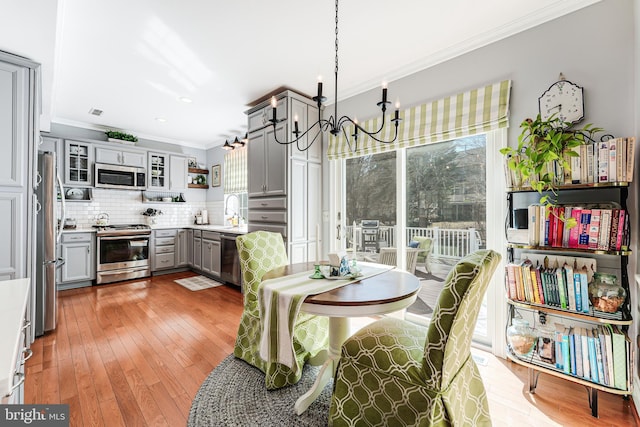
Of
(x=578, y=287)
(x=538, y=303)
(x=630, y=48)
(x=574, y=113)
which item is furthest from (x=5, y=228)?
(x=630, y=48)

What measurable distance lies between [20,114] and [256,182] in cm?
226

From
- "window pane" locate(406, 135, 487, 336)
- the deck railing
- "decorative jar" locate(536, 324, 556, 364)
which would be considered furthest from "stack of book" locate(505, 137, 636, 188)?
"decorative jar" locate(536, 324, 556, 364)

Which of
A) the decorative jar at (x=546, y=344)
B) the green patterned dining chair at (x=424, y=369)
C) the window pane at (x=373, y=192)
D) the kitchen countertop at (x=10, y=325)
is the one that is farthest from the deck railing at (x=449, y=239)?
the kitchen countertop at (x=10, y=325)

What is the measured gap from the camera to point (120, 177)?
497 cm

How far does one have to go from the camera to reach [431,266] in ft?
9.83

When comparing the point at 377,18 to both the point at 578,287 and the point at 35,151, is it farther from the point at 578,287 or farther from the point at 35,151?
the point at 35,151

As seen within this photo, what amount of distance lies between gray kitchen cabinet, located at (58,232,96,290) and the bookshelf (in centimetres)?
546

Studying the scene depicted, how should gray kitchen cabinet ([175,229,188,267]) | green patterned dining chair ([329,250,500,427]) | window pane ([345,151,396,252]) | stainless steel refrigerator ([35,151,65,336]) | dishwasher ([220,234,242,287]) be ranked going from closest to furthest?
1. green patterned dining chair ([329,250,500,427])
2. stainless steel refrigerator ([35,151,65,336])
3. window pane ([345,151,396,252])
4. dishwasher ([220,234,242,287])
5. gray kitchen cabinet ([175,229,188,267])

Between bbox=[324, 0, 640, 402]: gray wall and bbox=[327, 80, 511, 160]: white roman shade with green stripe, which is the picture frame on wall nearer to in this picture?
bbox=[327, 80, 511, 160]: white roman shade with green stripe

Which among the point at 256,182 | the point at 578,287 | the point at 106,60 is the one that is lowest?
the point at 578,287

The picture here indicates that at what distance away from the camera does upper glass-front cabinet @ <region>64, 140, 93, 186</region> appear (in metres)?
4.49

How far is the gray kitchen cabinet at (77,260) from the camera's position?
4.26 meters

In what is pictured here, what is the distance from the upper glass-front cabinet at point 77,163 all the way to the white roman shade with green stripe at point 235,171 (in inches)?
83.9

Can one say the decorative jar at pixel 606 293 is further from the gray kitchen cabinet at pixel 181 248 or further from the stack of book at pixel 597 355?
the gray kitchen cabinet at pixel 181 248
